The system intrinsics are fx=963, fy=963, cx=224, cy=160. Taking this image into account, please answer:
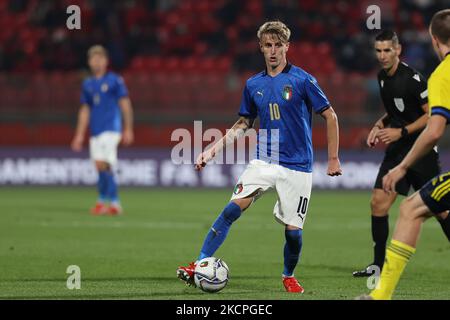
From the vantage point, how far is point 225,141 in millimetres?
8359

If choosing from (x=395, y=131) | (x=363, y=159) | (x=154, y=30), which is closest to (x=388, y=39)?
(x=395, y=131)

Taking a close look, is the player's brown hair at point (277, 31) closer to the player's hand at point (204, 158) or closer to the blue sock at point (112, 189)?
the player's hand at point (204, 158)

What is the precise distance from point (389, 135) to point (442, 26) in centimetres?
236

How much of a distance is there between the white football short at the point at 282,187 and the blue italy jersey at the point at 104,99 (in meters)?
8.02

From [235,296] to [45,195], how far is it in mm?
12037

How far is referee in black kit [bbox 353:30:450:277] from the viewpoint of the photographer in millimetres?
9336

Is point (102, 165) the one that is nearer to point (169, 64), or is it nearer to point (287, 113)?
point (169, 64)

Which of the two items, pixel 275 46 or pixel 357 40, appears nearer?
pixel 275 46

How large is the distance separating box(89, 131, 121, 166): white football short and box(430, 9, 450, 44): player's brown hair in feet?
32.2

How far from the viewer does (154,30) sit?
2431 centimetres

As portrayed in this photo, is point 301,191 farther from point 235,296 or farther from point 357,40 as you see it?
point 357,40

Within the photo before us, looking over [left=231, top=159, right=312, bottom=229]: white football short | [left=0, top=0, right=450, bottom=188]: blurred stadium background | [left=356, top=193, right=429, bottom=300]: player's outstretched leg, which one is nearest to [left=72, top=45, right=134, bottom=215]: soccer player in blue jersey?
[left=0, top=0, right=450, bottom=188]: blurred stadium background

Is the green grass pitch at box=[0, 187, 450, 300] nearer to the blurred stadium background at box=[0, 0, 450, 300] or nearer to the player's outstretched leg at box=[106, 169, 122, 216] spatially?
the blurred stadium background at box=[0, 0, 450, 300]
